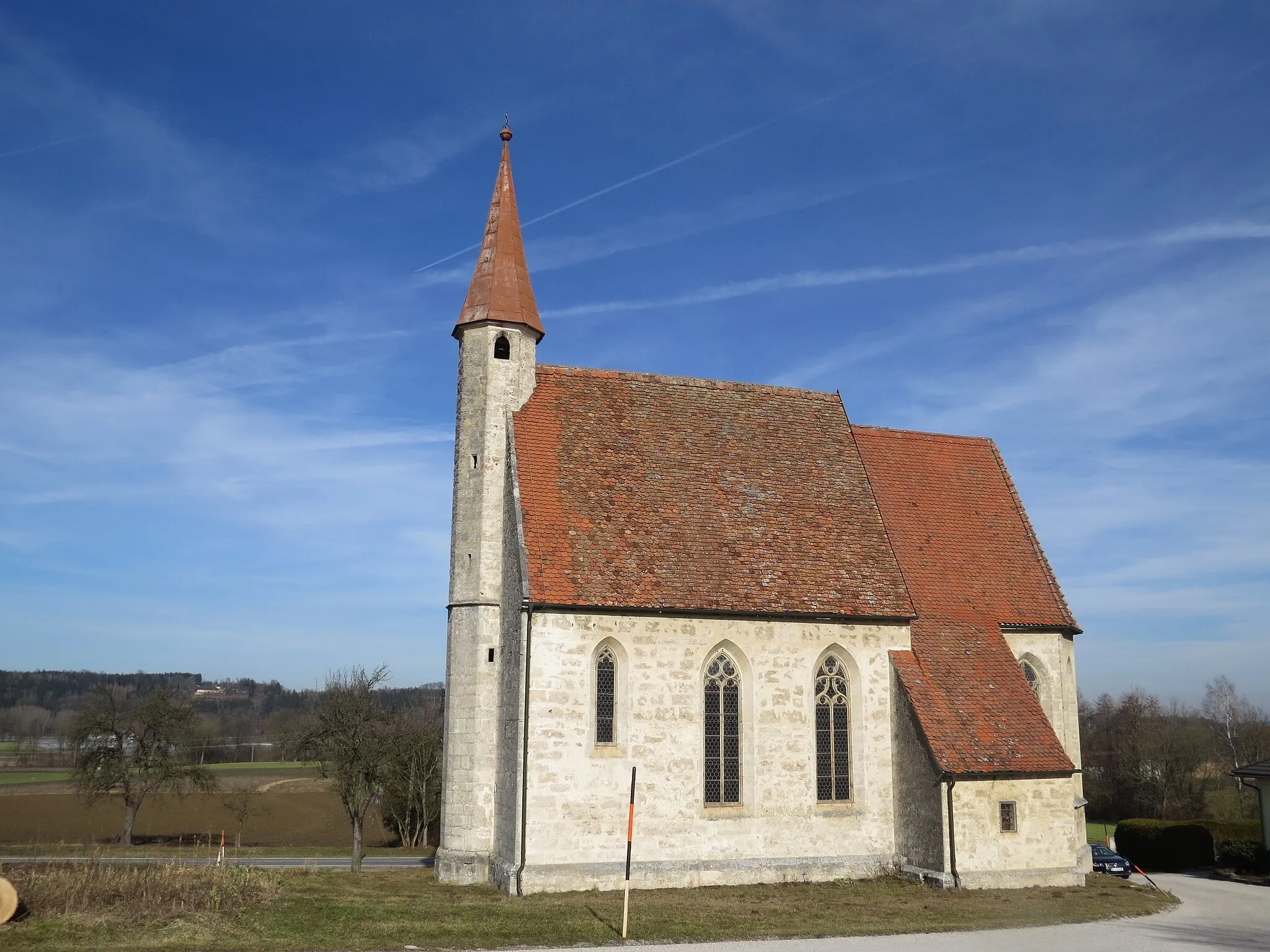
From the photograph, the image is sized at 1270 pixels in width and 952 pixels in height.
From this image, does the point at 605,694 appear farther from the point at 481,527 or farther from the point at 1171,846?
the point at 1171,846

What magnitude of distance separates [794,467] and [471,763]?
11.0 metres

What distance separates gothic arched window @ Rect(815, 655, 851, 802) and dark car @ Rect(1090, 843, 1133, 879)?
9.66m

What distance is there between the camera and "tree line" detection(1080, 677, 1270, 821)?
52688 mm

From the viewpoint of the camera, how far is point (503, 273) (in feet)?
85.8

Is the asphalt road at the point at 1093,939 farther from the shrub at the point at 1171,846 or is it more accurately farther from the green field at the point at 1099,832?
the green field at the point at 1099,832

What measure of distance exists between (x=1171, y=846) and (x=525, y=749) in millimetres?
22761

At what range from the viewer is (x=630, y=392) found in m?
26.7

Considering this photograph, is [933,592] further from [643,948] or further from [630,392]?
[643,948]

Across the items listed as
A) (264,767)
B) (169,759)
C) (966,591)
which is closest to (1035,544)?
(966,591)

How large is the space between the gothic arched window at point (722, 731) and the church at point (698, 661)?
45 millimetres

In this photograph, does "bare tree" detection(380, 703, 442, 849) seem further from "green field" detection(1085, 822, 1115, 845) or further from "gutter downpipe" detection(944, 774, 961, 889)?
"green field" detection(1085, 822, 1115, 845)

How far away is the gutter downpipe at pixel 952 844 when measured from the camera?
2186 centimetres

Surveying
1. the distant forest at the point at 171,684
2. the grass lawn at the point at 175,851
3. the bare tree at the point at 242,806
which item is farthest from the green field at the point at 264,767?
the grass lawn at the point at 175,851

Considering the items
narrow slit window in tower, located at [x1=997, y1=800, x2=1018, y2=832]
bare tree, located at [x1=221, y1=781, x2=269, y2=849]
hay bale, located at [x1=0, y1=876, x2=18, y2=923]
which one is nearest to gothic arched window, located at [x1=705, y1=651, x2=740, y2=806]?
narrow slit window in tower, located at [x1=997, y1=800, x2=1018, y2=832]
